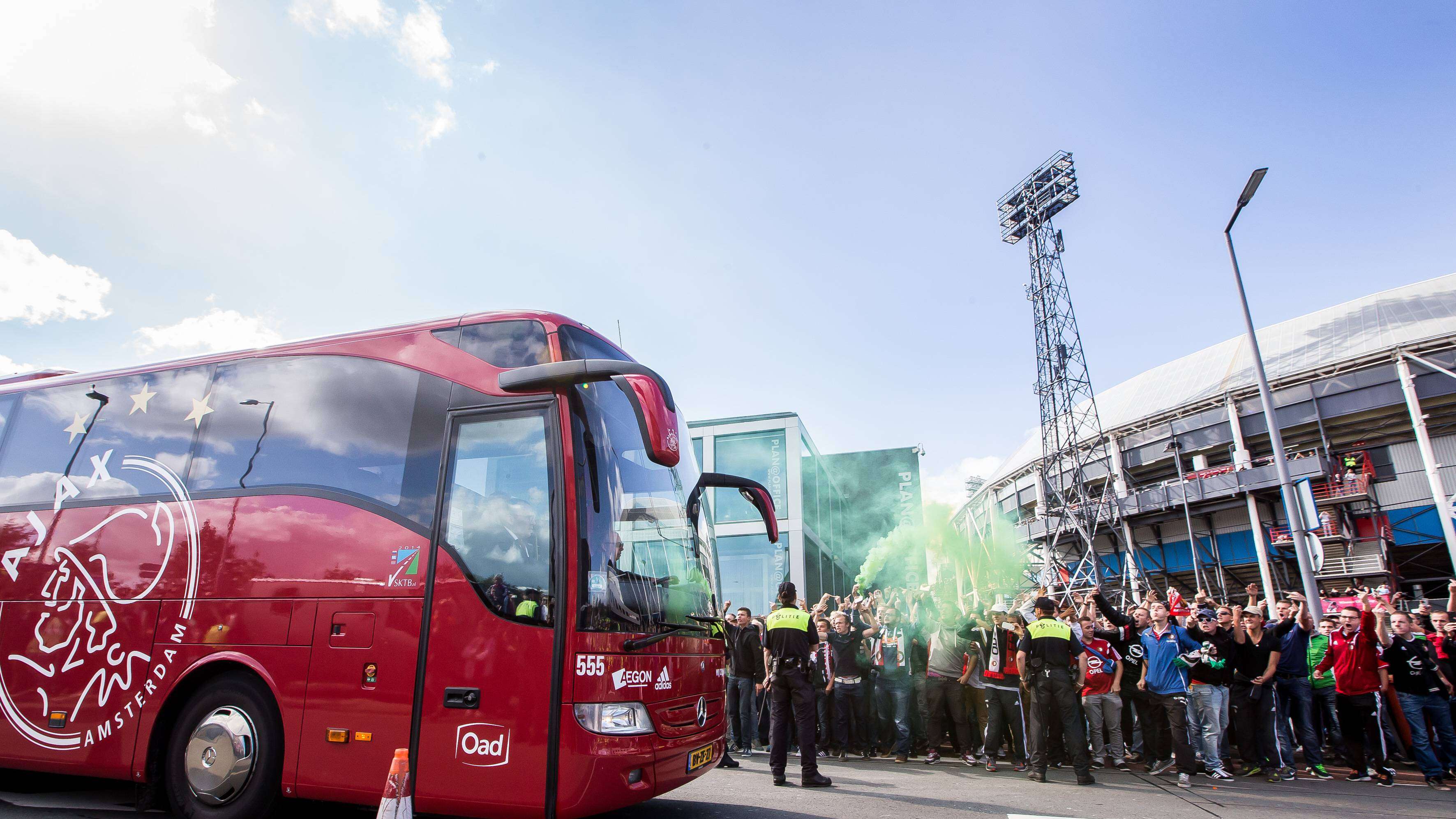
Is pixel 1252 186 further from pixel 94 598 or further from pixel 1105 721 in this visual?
pixel 94 598

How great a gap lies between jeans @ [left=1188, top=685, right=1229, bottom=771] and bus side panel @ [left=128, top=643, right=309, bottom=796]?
867cm

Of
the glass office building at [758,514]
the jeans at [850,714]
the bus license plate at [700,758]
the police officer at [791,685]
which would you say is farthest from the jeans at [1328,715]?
the glass office building at [758,514]

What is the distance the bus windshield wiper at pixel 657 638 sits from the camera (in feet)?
14.5

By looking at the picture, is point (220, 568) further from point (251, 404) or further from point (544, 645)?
point (544, 645)

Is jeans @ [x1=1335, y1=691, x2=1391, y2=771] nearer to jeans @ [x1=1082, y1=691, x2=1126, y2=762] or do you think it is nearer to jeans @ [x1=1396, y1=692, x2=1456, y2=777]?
jeans @ [x1=1396, y1=692, x2=1456, y2=777]

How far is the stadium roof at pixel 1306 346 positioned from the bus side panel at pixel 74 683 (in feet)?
117

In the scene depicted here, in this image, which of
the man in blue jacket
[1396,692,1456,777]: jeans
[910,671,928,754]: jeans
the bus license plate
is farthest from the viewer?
[910,671,928,754]: jeans

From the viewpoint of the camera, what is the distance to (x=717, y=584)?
5922mm

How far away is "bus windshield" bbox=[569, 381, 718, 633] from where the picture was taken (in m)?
4.44

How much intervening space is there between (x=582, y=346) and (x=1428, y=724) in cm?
1004

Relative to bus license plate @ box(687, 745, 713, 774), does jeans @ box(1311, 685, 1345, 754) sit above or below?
below

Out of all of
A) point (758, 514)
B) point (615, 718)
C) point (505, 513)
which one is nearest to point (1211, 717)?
point (615, 718)

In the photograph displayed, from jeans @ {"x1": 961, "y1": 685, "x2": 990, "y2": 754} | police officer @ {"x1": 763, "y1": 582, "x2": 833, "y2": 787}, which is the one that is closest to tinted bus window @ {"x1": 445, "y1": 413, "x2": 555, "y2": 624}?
police officer @ {"x1": 763, "y1": 582, "x2": 833, "y2": 787}

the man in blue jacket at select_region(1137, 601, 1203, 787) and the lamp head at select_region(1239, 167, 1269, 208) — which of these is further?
the lamp head at select_region(1239, 167, 1269, 208)
